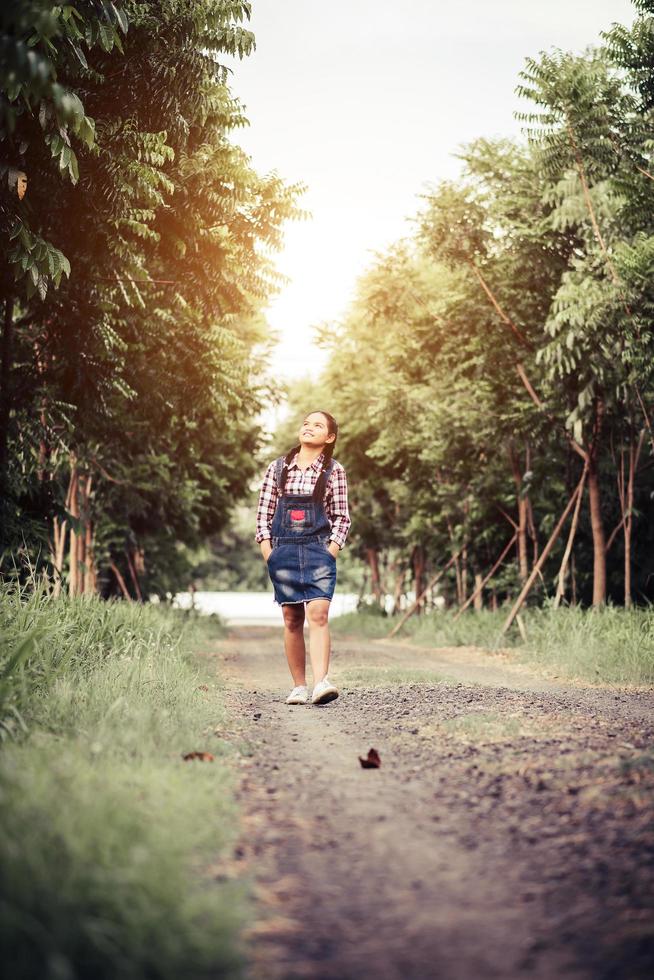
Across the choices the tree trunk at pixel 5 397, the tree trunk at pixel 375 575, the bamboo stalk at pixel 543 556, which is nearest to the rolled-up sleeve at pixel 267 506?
the tree trunk at pixel 5 397

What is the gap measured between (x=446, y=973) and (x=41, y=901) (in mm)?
1060

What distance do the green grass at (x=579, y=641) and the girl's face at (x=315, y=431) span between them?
415 cm

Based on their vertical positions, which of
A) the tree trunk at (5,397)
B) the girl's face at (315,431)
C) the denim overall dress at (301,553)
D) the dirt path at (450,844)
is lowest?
the dirt path at (450,844)

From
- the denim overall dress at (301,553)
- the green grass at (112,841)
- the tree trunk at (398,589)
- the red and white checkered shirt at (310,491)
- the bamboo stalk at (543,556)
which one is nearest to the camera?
the green grass at (112,841)

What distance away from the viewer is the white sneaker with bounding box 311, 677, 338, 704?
725cm

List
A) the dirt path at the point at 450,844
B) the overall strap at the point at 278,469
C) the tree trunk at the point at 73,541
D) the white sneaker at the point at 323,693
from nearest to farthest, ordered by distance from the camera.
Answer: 1. the dirt path at the point at 450,844
2. the white sneaker at the point at 323,693
3. the overall strap at the point at 278,469
4. the tree trunk at the point at 73,541

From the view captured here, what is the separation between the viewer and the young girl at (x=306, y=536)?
290 inches

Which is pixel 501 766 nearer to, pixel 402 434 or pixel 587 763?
pixel 587 763

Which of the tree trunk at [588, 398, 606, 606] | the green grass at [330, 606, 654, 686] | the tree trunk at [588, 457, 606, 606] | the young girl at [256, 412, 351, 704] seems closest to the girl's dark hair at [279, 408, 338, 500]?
the young girl at [256, 412, 351, 704]

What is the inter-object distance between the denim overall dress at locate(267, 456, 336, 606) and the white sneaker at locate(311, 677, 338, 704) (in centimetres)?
69

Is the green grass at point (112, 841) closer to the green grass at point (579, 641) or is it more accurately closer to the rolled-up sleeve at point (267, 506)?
the rolled-up sleeve at point (267, 506)

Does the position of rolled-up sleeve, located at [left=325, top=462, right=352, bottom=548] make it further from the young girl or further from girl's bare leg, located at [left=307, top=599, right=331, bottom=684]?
girl's bare leg, located at [left=307, top=599, right=331, bottom=684]

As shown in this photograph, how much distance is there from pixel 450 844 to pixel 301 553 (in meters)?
4.12

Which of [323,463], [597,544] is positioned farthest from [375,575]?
[323,463]
